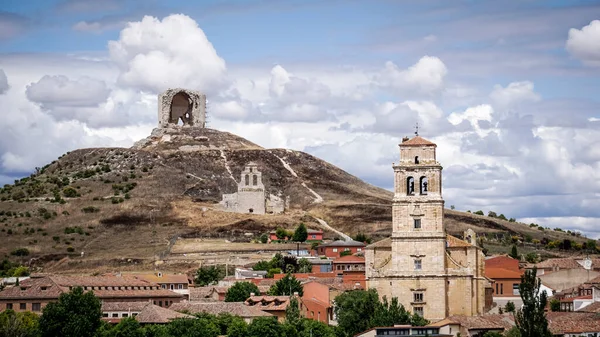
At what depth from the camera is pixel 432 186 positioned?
101938 mm

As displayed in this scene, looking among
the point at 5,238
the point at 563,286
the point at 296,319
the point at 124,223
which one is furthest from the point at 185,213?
the point at 296,319

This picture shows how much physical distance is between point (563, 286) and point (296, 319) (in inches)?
1289

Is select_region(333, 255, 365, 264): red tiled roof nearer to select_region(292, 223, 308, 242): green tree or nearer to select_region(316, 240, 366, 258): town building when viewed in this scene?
select_region(316, 240, 366, 258): town building

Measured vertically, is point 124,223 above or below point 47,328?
above

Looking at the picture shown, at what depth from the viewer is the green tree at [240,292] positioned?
117m

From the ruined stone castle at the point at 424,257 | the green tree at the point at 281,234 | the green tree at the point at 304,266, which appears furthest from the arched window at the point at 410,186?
the green tree at the point at 281,234

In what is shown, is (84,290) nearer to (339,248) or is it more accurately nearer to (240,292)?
(240,292)

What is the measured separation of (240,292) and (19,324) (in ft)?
78.2

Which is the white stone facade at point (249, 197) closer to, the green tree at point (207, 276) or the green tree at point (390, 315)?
the green tree at point (207, 276)

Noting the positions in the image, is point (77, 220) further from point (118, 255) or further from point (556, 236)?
point (556, 236)

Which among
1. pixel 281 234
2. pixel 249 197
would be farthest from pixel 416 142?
pixel 249 197

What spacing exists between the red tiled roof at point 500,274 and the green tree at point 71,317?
3221cm

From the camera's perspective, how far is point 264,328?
97.2 metres

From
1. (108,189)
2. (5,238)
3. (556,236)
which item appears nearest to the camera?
(5,238)
